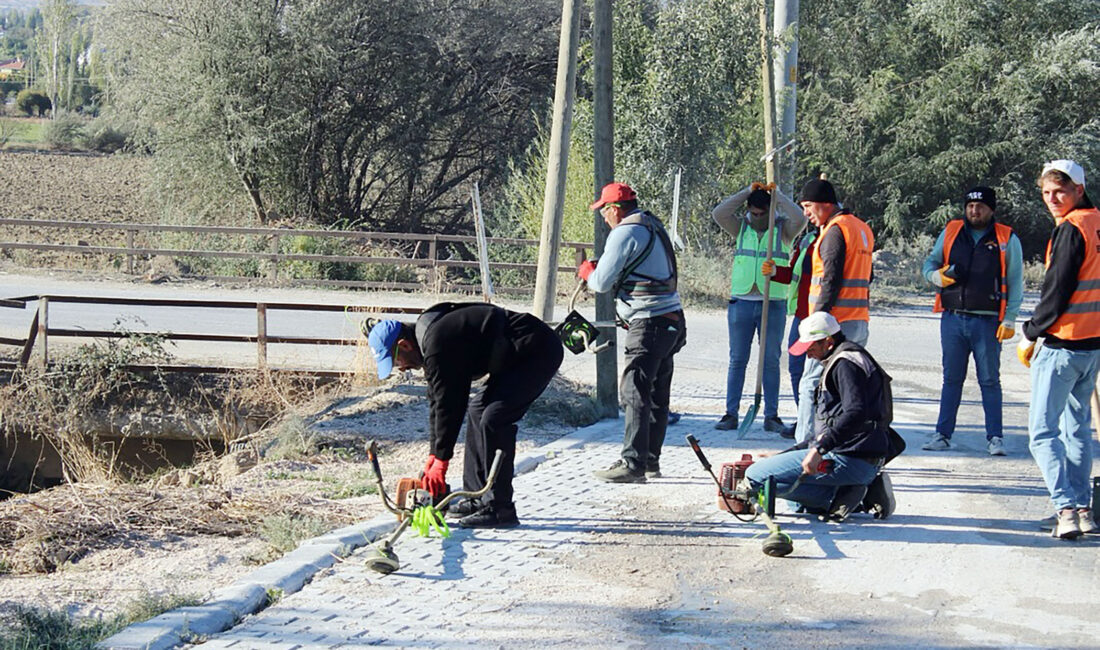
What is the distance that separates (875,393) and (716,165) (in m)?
16.6

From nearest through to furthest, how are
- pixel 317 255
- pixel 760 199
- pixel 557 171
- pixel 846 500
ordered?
pixel 846 500 < pixel 760 199 < pixel 557 171 < pixel 317 255

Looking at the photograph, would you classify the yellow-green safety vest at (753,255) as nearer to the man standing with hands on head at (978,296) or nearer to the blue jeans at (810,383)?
the man standing with hands on head at (978,296)

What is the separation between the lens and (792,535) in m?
7.10

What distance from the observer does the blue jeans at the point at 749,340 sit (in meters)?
10.1

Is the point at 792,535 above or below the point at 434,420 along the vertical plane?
below

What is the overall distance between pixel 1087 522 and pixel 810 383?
1775 millimetres

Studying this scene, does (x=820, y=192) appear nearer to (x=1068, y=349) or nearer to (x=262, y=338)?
(x=1068, y=349)

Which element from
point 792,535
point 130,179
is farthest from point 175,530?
point 130,179

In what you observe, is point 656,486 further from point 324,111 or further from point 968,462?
point 324,111

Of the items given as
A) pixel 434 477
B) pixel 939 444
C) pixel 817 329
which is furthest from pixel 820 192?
pixel 434 477

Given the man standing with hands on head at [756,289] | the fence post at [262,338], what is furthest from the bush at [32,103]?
the man standing with hands on head at [756,289]

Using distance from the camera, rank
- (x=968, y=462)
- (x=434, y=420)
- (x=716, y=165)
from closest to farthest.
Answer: (x=434, y=420) → (x=968, y=462) → (x=716, y=165)

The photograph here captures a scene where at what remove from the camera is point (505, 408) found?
274 inches

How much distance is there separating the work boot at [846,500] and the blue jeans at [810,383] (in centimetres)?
66
